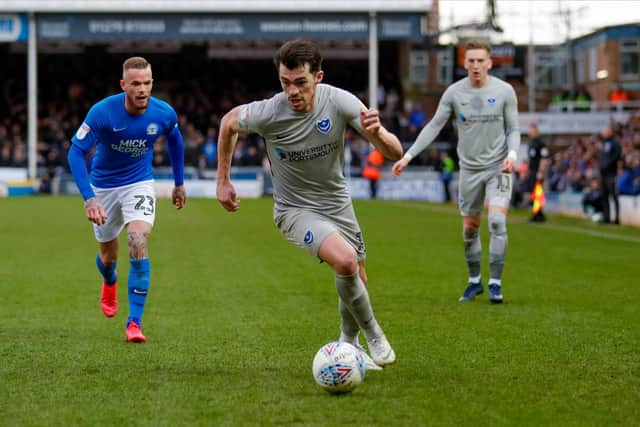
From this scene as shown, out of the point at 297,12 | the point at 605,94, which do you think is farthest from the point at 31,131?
the point at 605,94

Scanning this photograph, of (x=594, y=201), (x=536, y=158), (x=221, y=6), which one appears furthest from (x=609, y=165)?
(x=221, y=6)

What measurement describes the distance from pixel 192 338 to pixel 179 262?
22.5ft

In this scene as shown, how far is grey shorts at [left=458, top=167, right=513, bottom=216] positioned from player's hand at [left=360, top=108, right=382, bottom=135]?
15.6ft

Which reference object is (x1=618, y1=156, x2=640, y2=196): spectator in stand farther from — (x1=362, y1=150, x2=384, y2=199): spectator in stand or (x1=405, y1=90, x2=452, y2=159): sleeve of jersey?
(x1=362, y1=150, x2=384, y2=199): spectator in stand

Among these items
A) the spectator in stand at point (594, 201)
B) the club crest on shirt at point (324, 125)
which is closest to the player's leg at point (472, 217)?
the club crest on shirt at point (324, 125)

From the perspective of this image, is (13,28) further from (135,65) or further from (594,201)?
(135,65)

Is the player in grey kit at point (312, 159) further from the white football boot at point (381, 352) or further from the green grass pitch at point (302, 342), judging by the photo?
the green grass pitch at point (302, 342)

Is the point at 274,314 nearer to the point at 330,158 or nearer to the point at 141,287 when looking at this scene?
the point at 141,287

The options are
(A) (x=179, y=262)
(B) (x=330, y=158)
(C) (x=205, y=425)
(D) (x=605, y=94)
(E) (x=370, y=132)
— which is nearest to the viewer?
(C) (x=205, y=425)

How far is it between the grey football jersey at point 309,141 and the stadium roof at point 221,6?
37753 millimetres

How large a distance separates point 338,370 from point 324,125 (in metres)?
1.47

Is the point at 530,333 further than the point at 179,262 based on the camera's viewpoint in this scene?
No

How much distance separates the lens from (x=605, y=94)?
54.7m

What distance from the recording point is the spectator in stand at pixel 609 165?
74.1 ft
